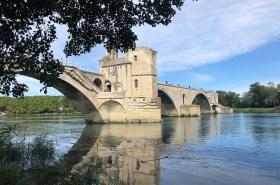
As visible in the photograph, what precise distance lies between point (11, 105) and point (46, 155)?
96.7m

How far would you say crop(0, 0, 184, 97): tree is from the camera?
7238mm

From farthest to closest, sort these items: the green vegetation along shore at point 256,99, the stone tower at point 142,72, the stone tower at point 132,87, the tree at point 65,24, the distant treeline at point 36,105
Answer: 1. the green vegetation along shore at point 256,99
2. the distant treeline at point 36,105
3. the stone tower at point 142,72
4. the stone tower at point 132,87
5. the tree at point 65,24

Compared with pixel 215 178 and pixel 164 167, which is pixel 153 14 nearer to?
pixel 215 178

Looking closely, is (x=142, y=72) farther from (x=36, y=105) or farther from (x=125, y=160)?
(x=36, y=105)

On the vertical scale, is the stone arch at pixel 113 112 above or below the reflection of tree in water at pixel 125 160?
above

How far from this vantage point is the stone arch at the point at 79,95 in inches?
1781

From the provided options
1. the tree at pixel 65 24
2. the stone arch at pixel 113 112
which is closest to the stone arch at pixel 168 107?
the stone arch at pixel 113 112

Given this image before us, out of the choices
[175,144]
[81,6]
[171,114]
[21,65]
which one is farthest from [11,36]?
[171,114]

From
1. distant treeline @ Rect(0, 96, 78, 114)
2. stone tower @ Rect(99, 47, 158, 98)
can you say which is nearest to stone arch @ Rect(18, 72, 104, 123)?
stone tower @ Rect(99, 47, 158, 98)

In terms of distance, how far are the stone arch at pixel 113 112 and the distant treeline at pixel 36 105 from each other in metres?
56.1

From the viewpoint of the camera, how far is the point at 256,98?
127500 mm

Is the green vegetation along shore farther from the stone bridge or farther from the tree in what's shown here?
the tree

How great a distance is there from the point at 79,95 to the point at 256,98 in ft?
297

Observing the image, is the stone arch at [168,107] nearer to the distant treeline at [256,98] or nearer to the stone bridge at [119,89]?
the stone bridge at [119,89]
